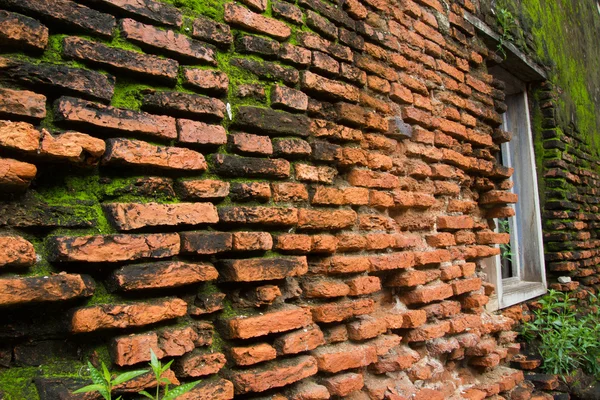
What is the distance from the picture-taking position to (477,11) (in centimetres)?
346

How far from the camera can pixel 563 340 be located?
366cm

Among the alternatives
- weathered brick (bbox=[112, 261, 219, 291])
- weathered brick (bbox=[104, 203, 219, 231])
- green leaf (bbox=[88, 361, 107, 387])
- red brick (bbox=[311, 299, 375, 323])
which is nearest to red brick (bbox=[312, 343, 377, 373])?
red brick (bbox=[311, 299, 375, 323])

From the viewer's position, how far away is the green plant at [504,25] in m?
3.75

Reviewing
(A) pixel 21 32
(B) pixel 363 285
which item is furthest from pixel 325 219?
(A) pixel 21 32

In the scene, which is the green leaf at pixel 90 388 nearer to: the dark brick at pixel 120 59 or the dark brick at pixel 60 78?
the dark brick at pixel 60 78

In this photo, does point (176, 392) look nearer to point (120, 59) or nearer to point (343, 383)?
point (343, 383)

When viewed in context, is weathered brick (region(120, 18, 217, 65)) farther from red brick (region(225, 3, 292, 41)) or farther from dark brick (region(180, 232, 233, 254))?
dark brick (region(180, 232, 233, 254))

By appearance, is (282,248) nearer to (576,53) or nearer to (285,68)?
(285,68)

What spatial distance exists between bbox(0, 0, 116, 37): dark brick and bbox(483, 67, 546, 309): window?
3845mm

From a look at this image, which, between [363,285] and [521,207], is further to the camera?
[521,207]

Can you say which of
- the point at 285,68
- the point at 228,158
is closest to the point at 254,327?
the point at 228,158

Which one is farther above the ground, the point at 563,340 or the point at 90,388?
the point at 90,388

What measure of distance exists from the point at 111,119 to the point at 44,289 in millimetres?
506

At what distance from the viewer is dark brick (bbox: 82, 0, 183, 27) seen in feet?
4.74
